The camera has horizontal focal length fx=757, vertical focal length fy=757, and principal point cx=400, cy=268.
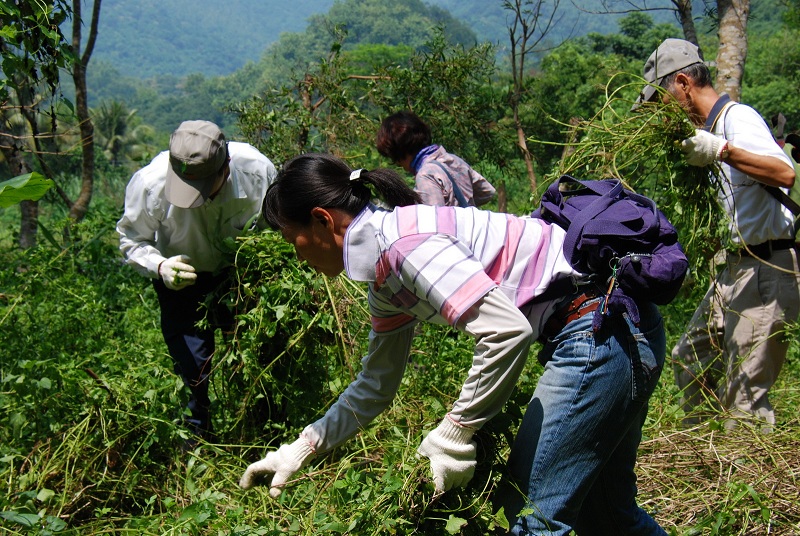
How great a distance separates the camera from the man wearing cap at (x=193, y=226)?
9.64 feet

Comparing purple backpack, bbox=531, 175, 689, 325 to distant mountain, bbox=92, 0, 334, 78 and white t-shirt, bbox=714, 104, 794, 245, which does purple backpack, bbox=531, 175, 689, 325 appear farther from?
distant mountain, bbox=92, 0, 334, 78

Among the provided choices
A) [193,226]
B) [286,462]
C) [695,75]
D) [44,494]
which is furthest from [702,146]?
[44,494]

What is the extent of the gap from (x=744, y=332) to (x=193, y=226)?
232cm

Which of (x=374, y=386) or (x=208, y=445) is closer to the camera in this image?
(x=374, y=386)

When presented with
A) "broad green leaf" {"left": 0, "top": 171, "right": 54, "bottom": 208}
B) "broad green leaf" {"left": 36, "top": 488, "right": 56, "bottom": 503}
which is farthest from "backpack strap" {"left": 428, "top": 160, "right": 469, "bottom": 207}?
"broad green leaf" {"left": 0, "top": 171, "right": 54, "bottom": 208}

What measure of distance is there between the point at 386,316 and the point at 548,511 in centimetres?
61

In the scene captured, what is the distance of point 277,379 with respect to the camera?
121 inches

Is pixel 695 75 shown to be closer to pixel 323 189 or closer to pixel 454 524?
pixel 323 189

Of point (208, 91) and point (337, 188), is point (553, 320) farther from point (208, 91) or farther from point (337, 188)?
point (208, 91)

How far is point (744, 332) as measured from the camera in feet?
10.3

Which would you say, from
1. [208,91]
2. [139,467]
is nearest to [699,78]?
[139,467]

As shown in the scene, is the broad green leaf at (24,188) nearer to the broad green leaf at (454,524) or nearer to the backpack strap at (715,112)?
the broad green leaf at (454,524)

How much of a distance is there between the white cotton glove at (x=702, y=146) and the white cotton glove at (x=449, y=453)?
1.63 m

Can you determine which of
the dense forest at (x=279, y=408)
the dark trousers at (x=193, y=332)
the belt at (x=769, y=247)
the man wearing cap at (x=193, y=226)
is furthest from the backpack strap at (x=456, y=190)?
the belt at (x=769, y=247)
